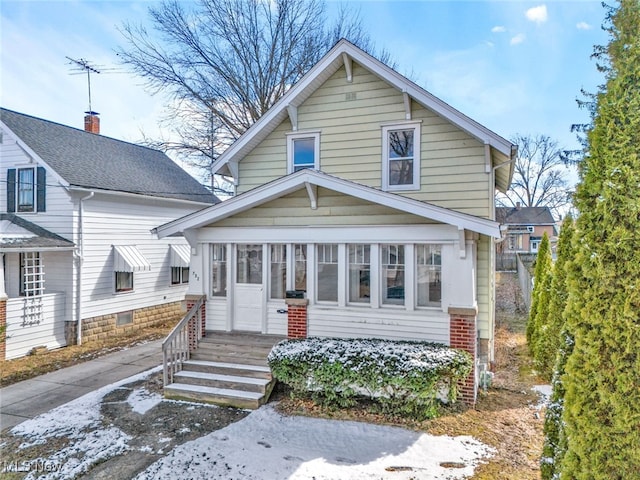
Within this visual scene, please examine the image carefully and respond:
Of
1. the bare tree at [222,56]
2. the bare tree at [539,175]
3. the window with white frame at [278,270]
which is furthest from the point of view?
the bare tree at [539,175]

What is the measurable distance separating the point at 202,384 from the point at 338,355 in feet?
9.40

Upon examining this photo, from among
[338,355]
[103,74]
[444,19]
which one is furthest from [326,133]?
[103,74]

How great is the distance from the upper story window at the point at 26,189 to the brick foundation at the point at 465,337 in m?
12.4

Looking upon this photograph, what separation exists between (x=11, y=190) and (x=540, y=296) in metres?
16.4

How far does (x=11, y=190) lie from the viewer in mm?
12266

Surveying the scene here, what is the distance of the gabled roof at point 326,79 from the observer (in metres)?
8.16

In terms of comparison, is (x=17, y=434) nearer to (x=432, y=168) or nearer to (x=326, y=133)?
(x=326, y=133)

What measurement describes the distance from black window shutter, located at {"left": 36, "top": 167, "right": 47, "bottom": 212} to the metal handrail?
7188 mm

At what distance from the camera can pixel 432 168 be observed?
8891mm

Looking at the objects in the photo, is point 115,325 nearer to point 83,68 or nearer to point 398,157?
point 83,68

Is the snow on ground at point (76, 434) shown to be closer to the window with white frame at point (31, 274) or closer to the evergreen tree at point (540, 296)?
the window with white frame at point (31, 274)

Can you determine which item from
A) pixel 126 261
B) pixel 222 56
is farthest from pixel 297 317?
pixel 222 56

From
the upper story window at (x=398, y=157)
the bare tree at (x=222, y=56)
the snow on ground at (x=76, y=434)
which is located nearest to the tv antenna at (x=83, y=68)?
the bare tree at (x=222, y=56)

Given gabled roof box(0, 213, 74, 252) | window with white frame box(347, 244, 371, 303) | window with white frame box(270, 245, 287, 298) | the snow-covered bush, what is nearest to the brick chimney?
gabled roof box(0, 213, 74, 252)
